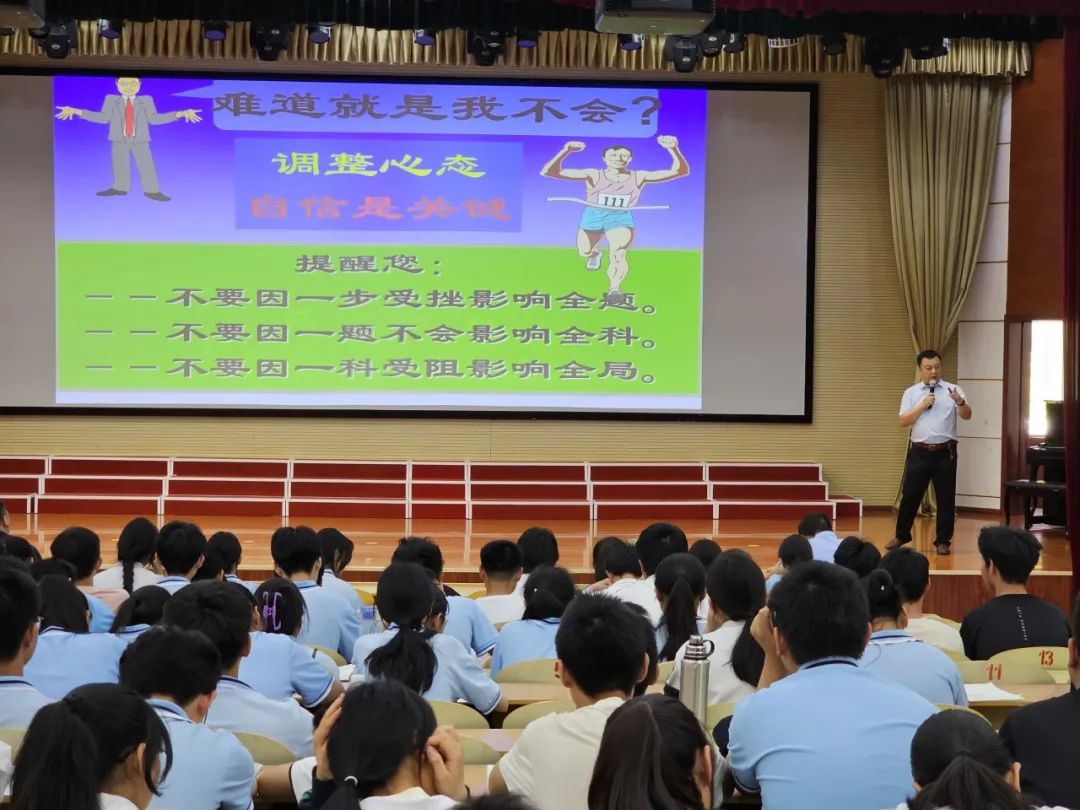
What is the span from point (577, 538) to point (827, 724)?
641 centimetres

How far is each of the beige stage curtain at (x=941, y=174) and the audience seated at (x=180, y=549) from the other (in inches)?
267

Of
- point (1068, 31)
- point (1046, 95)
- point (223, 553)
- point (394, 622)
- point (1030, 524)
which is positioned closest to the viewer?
point (394, 622)

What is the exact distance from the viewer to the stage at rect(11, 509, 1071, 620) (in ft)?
24.7

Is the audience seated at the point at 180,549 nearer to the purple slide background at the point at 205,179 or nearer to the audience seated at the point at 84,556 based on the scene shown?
the audience seated at the point at 84,556

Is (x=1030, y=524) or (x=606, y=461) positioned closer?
(x=1030, y=524)

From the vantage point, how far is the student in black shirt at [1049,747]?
2338 millimetres

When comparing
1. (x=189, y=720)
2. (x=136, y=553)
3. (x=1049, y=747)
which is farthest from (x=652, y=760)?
(x=136, y=553)

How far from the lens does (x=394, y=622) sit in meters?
3.48

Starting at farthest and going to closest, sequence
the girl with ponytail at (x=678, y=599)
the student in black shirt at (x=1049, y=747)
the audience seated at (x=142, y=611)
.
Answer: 1. the girl with ponytail at (x=678, y=599)
2. the audience seated at (x=142, y=611)
3. the student in black shirt at (x=1049, y=747)

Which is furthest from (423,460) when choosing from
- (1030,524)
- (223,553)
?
(223,553)

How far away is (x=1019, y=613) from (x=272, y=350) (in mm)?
6793

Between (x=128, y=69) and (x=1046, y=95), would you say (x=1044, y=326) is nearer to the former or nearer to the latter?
(x=1046, y=95)

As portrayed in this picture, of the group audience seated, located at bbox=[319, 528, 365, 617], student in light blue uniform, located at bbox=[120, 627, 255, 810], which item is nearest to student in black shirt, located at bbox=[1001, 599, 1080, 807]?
student in light blue uniform, located at bbox=[120, 627, 255, 810]

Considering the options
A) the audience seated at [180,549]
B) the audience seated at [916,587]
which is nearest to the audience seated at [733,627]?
the audience seated at [916,587]
